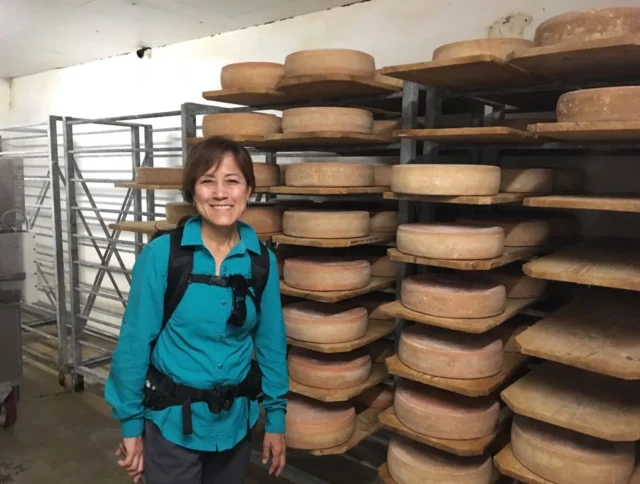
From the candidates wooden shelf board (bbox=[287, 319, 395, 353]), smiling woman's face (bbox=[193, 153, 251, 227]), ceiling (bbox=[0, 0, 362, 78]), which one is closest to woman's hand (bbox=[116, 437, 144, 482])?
smiling woman's face (bbox=[193, 153, 251, 227])

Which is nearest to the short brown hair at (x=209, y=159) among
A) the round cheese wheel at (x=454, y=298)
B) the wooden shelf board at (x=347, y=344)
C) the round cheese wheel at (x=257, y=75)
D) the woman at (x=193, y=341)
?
the woman at (x=193, y=341)

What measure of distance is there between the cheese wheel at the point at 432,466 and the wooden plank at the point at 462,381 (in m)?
0.27

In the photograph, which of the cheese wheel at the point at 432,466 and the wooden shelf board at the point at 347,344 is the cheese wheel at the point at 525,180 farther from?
the cheese wheel at the point at 432,466

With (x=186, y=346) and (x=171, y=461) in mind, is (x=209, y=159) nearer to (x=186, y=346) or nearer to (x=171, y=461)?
(x=186, y=346)

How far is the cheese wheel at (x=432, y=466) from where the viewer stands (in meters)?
1.83

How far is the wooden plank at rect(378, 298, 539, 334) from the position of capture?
1.71 meters

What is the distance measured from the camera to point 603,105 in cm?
143

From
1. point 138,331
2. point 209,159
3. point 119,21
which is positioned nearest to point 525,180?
point 209,159

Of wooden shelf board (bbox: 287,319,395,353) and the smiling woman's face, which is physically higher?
the smiling woman's face

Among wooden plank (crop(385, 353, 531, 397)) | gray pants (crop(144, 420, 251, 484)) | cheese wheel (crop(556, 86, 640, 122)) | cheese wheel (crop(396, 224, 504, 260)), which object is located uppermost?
cheese wheel (crop(556, 86, 640, 122))

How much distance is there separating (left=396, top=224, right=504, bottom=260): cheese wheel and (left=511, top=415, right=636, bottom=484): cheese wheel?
57cm

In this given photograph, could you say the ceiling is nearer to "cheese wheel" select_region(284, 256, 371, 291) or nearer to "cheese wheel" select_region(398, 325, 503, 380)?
"cheese wheel" select_region(284, 256, 371, 291)

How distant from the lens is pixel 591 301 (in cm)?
200

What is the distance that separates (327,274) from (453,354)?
0.56 metres
